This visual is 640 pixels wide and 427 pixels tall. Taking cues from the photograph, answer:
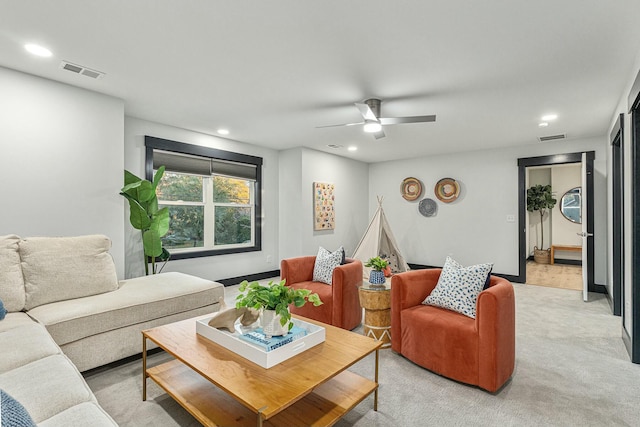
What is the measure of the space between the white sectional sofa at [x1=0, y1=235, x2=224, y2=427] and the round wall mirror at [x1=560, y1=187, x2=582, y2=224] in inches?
315

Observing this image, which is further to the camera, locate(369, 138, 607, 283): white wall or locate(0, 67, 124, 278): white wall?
locate(369, 138, 607, 283): white wall

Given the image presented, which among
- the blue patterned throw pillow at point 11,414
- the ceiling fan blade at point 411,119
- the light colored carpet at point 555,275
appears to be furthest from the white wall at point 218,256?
the light colored carpet at point 555,275

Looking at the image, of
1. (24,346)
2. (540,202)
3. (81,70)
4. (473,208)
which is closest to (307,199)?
(473,208)

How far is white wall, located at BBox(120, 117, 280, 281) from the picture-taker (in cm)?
399

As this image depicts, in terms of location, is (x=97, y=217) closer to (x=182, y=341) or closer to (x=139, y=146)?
(x=139, y=146)

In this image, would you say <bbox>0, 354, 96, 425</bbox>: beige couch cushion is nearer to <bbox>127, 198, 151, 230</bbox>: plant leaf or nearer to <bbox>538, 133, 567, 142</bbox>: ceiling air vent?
<bbox>127, 198, 151, 230</bbox>: plant leaf

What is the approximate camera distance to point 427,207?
6.53 m

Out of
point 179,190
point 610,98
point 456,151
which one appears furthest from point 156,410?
point 456,151

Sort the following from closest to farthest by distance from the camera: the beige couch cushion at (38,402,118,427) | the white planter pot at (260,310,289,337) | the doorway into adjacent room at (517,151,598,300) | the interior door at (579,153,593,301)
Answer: the beige couch cushion at (38,402,118,427) < the white planter pot at (260,310,289,337) < the interior door at (579,153,593,301) < the doorway into adjacent room at (517,151,598,300)

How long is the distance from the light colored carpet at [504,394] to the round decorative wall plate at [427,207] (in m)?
3.64

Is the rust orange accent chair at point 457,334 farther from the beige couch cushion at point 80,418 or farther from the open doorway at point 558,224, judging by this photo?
the open doorway at point 558,224

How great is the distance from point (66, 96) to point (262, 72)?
192 centimetres

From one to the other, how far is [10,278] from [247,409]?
77.9 inches

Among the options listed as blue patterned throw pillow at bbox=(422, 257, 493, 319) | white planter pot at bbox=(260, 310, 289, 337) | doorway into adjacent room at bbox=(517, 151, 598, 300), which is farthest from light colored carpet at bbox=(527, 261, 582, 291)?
white planter pot at bbox=(260, 310, 289, 337)
